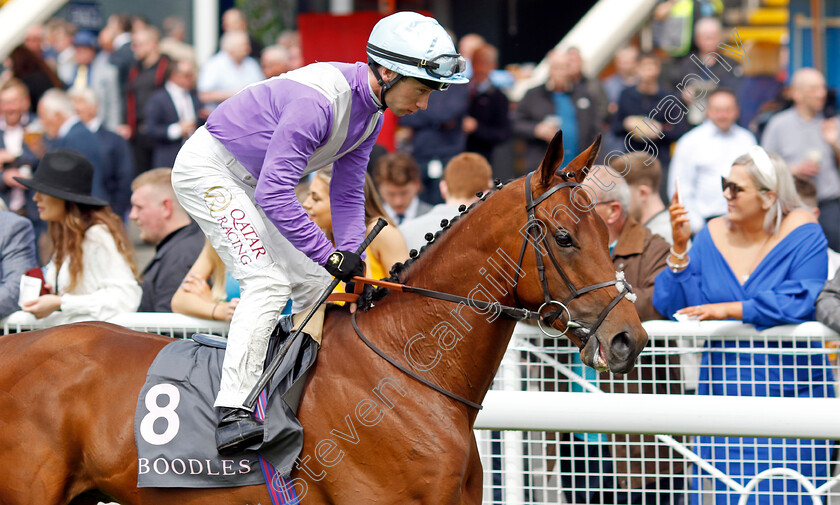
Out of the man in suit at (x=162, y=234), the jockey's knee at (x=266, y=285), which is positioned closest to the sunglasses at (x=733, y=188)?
the jockey's knee at (x=266, y=285)

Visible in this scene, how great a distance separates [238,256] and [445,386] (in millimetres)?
872

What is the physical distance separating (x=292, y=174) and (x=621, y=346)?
124 cm

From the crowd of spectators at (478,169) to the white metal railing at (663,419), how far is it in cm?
8

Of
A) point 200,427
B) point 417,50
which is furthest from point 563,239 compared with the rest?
point 200,427

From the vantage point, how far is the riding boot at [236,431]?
3439mm

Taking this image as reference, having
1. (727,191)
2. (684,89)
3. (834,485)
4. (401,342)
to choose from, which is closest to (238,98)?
(401,342)

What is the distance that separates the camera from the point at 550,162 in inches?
132

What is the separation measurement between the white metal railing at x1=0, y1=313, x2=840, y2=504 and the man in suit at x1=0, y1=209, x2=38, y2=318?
84 centimetres

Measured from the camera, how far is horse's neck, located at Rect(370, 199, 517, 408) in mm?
3451

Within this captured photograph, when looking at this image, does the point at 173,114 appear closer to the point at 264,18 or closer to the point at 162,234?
the point at 162,234

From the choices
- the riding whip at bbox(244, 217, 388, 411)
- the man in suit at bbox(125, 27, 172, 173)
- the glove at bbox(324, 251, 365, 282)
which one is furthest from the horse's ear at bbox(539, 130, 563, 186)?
the man in suit at bbox(125, 27, 172, 173)

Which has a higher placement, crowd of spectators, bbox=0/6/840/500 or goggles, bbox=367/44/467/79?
goggles, bbox=367/44/467/79

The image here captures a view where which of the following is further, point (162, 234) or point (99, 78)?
point (99, 78)

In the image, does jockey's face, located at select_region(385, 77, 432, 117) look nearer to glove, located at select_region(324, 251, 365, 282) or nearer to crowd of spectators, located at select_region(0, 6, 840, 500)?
glove, located at select_region(324, 251, 365, 282)
